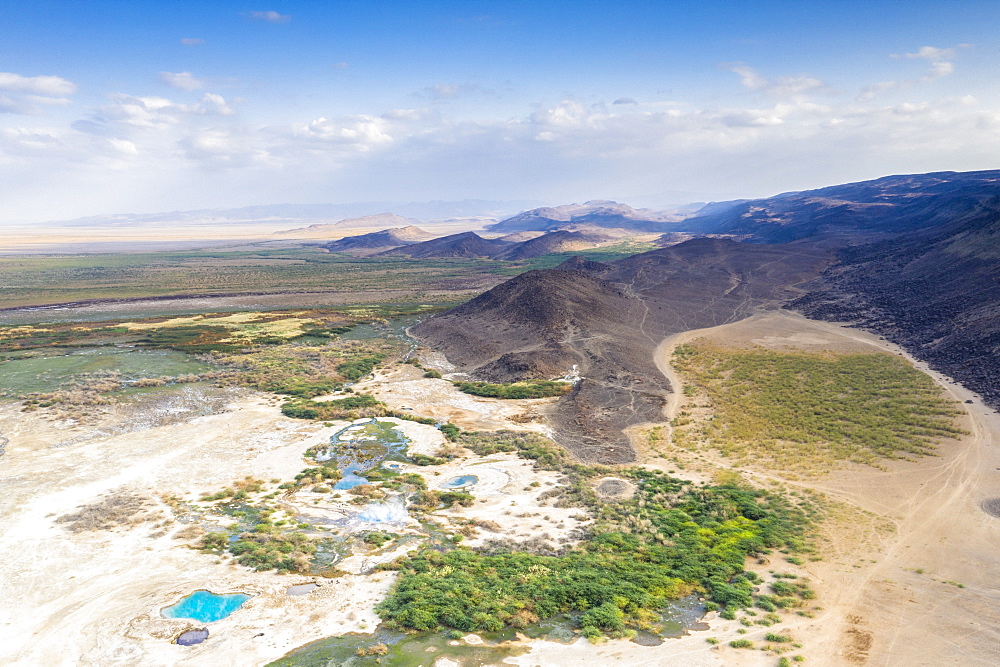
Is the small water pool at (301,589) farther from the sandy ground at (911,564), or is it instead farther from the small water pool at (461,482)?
the sandy ground at (911,564)

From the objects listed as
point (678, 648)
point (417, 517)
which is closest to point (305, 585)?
point (417, 517)

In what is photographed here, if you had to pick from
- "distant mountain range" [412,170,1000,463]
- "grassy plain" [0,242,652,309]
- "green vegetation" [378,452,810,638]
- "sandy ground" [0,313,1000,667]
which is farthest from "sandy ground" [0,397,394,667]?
"grassy plain" [0,242,652,309]

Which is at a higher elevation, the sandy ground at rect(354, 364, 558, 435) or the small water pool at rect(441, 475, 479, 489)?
the sandy ground at rect(354, 364, 558, 435)

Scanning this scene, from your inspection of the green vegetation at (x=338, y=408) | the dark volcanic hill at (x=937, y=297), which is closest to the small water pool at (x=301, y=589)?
the green vegetation at (x=338, y=408)

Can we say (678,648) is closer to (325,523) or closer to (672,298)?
(325,523)

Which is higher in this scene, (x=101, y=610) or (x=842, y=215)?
(x=842, y=215)

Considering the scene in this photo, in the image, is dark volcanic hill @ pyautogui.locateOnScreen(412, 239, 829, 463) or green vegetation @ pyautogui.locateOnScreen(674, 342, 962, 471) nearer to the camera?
green vegetation @ pyautogui.locateOnScreen(674, 342, 962, 471)

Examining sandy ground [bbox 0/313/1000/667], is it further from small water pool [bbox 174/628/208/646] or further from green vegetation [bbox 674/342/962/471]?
green vegetation [bbox 674/342/962/471]
